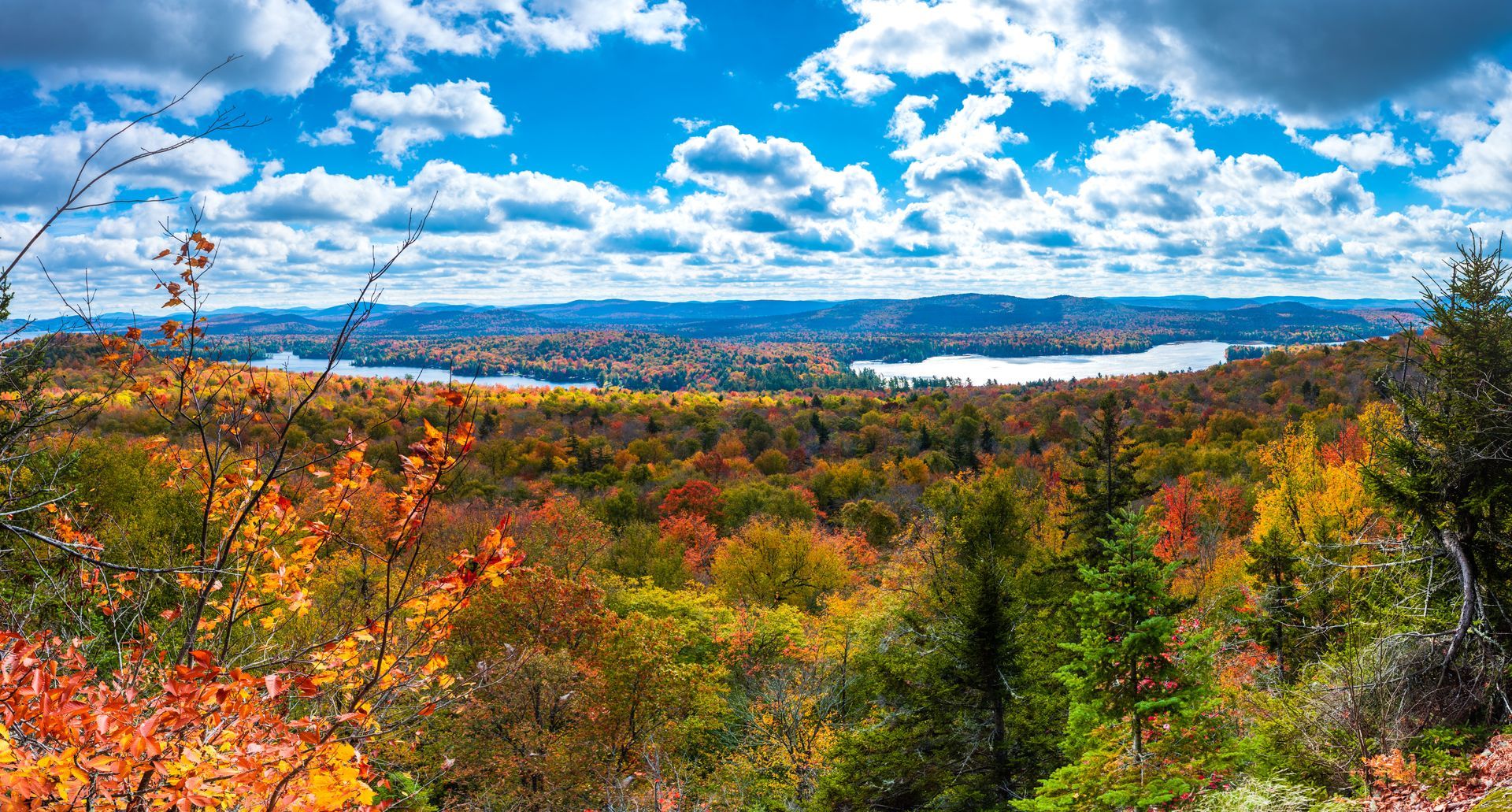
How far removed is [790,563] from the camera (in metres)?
36.2

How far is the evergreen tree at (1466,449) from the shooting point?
1220 cm

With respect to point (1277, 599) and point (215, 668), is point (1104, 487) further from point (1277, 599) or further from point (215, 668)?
point (215, 668)

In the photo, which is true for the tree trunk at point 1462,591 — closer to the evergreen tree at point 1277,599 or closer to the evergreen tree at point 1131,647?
the evergreen tree at point 1131,647

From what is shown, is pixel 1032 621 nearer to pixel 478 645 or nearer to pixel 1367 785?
pixel 1367 785

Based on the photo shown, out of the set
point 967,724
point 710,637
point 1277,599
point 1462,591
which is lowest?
point 710,637

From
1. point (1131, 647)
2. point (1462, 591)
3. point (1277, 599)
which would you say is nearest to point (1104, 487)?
point (1277, 599)

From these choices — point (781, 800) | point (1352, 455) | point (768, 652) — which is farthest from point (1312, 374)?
point (781, 800)

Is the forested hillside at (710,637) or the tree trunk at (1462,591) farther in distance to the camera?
the tree trunk at (1462,591)

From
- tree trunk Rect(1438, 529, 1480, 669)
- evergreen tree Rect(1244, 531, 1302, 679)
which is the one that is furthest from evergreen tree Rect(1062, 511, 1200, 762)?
evergreen tree Rect(1244, 531, 1302, 679)

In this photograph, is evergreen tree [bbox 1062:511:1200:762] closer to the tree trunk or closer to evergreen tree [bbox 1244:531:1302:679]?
the tree trunk

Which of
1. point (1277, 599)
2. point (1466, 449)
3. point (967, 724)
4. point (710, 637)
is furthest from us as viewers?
point (710, 637)

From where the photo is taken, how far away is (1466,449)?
1238 centimetres

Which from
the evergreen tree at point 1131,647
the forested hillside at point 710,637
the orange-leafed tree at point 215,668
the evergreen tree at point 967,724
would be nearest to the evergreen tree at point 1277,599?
the forested hillside at point 710,637

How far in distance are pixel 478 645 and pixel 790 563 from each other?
19551mm
